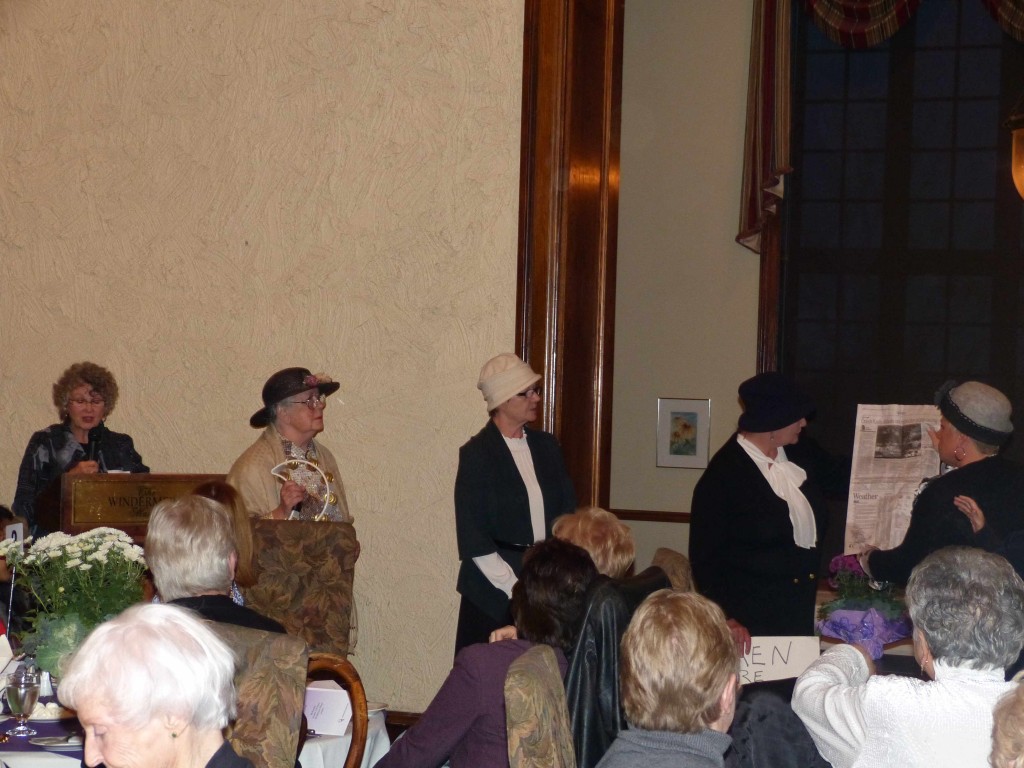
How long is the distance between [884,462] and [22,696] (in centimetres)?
287

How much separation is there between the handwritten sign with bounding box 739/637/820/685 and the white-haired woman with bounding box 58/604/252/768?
1904mm

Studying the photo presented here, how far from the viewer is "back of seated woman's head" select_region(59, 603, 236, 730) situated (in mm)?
1885

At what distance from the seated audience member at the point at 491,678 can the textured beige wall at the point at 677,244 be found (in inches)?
180

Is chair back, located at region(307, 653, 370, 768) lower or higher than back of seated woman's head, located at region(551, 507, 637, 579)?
lower

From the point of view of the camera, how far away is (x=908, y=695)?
7.47 ft

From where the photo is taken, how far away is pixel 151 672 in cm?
189

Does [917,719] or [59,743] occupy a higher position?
[917,719]

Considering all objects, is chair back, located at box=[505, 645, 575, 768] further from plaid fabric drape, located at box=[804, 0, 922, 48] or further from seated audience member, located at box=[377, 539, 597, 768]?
plaid fabric drape, located at box=[804, 0, 922, 48]

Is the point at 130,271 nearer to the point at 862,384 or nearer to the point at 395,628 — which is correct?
the point at 395,628

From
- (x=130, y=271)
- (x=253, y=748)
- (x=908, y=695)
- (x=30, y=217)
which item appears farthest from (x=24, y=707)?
(x=30, y=217)

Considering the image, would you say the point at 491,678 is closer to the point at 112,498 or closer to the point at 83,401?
the point at 112,498

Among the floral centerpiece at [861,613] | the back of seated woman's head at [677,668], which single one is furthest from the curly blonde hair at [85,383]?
the back of seated woman's head at [677,668]

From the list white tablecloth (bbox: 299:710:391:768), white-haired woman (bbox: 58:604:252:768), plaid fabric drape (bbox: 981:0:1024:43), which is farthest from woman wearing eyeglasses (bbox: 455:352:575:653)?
plaid fabric drape (bbox: 981:0:1024:43)

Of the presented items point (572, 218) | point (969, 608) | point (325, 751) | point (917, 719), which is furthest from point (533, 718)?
point (572, 218)
